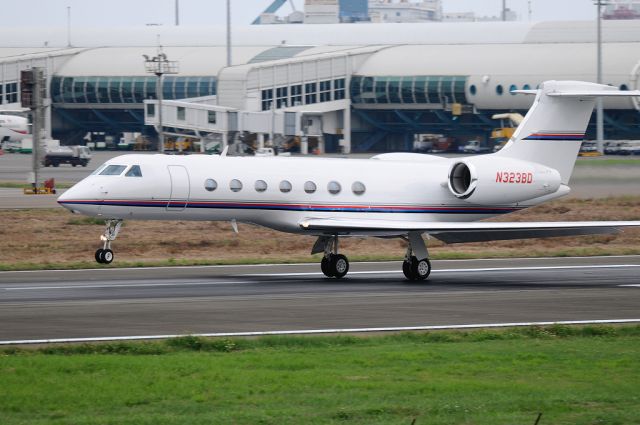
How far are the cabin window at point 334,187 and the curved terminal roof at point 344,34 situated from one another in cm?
8314

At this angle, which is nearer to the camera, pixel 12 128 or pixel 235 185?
pixel 235 185

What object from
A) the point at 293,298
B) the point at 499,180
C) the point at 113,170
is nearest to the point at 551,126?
the point at 499,180

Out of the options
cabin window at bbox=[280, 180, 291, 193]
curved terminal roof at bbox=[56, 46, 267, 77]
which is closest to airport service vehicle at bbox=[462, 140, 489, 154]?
curved terminal roof at bbox=[56, 46, 267, 77]

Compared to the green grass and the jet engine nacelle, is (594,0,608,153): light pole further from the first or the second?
the green grass

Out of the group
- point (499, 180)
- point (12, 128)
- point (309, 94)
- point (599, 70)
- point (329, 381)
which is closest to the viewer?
point (329, 381)

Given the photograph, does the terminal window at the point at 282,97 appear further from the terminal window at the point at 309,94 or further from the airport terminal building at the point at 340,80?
the terminal window at the point at 309,94

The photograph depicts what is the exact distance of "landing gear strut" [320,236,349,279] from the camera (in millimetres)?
28203

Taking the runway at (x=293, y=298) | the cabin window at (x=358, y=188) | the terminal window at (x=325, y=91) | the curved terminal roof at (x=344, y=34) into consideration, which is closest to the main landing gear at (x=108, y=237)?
the runway at (x=293, y=298)

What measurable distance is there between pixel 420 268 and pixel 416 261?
7.6 inches

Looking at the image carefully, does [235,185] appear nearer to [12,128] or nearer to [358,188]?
[358,188]

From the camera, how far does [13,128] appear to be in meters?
101

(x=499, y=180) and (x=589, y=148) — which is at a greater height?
(x=499, y=180)

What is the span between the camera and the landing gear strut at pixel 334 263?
1110 inches

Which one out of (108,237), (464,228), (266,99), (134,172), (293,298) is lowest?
Result: (293,298)
